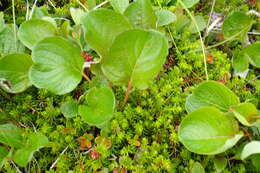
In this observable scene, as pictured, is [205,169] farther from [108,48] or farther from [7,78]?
[7,78]

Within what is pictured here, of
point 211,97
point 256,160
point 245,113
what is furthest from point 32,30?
point 256,160

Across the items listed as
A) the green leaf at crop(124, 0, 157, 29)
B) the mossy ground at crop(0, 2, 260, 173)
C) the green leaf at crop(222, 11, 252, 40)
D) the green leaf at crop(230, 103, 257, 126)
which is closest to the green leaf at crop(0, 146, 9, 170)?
the mossy ground at crop(0, 2, 260, 173)

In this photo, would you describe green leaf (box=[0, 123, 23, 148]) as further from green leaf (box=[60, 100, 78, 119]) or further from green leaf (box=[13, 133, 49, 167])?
green leaf (box=[60, 100, 78, 119])

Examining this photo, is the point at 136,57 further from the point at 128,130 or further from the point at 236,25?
the point at 236,25

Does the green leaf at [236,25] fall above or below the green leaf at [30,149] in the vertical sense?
below

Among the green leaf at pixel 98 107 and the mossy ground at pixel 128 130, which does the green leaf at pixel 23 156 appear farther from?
the green leaf at pixel 98 107

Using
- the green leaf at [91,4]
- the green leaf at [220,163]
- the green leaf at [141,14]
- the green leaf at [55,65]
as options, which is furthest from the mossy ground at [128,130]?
the green leaf at [91,4]
